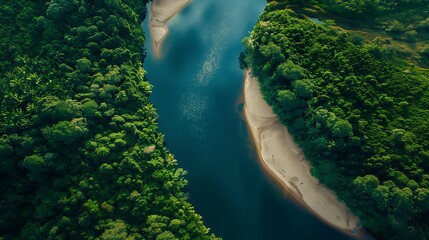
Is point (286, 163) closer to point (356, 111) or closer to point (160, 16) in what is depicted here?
point (356, 111)

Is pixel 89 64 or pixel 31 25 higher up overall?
pixel 31 25

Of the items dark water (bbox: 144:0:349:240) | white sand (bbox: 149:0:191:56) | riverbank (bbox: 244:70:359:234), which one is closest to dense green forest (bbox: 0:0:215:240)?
dark water (bbox: 144:0:349:240)

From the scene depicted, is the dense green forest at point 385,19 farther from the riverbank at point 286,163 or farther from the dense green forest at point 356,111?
the riverbank at point 286,163

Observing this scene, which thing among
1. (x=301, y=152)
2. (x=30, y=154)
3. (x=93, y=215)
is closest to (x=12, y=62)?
(x=30, y=154)

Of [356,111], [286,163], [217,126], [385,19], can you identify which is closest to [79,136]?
[217,126]

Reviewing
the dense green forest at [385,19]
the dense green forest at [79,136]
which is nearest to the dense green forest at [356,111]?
the dense green forest at [385,19]

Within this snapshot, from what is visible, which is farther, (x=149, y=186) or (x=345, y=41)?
(x=345, y=41)

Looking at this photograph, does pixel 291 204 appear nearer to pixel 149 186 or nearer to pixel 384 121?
pixel 384 121
